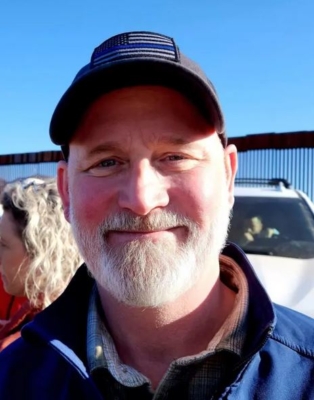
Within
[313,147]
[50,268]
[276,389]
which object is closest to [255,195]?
[50,268]

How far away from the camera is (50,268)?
9.80ft

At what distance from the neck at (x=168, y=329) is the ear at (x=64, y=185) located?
1.18ft

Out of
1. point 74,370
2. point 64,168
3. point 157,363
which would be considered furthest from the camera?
point 64,168

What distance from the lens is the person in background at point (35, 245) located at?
2.96 m

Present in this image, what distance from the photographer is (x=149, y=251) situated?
1.52 metres

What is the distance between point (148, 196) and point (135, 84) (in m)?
0.33

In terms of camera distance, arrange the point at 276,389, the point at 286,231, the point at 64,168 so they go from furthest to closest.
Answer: the point at 286,231, the point at 64,168, the point at 276,389

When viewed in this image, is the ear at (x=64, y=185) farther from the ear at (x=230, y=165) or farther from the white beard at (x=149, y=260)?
the ear at (x=230, y=165)

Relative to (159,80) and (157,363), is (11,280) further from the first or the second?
(159,80)

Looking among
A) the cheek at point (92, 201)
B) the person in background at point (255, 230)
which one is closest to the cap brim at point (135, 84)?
the cheek at point (92, 201)

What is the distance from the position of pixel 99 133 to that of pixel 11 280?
5.86 ft

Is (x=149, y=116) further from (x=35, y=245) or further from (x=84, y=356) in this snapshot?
(x=35, y=245)

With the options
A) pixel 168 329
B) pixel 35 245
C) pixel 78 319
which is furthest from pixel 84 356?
pixel 35 245

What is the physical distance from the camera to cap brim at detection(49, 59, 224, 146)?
5.01 feet
